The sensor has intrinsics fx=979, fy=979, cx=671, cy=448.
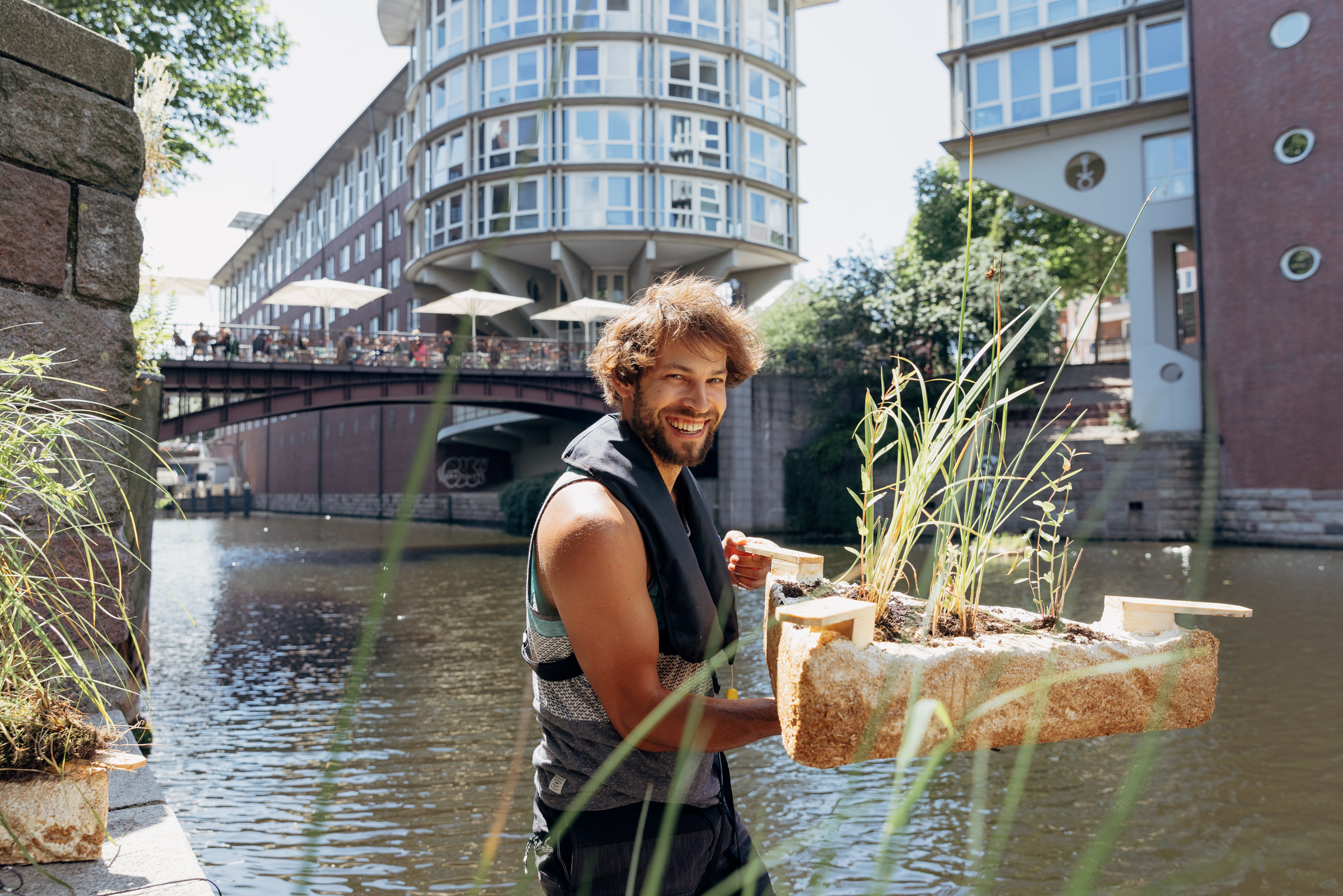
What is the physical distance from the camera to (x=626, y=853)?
6.58 feet

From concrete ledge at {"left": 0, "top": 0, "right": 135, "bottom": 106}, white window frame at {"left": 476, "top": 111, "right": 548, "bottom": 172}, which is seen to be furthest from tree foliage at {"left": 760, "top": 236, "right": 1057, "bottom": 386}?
concrete ledge at {"left": 0, "top": 0, "right": 135, "bottom": 106}

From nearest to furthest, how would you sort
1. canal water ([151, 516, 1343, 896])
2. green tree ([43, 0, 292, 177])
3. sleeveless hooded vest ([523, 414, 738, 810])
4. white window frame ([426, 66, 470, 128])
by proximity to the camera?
1. sleeveless hooded vest ([523, 414, 738, 810])
2. canal water ([151, 516, 1343, 896])
3. green tree ([43, 0, 292, 177])
4. white window frame ([426, 66, 470, 128])

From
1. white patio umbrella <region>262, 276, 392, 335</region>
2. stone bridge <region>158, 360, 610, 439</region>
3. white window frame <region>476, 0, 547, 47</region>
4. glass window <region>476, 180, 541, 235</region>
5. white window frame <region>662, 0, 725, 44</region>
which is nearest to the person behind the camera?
stone bridge <region>158, 360, 610, 439</region>

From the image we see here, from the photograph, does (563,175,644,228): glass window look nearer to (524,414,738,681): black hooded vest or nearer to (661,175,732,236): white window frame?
(661,175,732,236): white window frame

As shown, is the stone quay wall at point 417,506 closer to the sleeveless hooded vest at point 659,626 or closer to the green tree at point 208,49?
the green tree at point 208,49

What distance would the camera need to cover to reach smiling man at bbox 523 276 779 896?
1.73 metres

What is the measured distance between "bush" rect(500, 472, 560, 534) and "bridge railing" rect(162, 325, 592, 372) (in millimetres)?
4442

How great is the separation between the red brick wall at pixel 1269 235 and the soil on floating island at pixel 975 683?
914 inches

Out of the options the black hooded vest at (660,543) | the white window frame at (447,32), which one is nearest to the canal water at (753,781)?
the black hooded vest at (660,543)

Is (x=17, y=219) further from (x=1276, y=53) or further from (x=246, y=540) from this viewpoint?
(x=246, y=540)

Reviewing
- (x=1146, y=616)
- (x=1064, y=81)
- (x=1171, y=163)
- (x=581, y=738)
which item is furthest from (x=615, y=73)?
(x=1146, y=616)

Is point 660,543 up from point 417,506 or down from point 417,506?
up

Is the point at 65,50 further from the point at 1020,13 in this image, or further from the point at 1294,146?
the point at 1020,13

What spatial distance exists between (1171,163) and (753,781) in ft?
80.5
